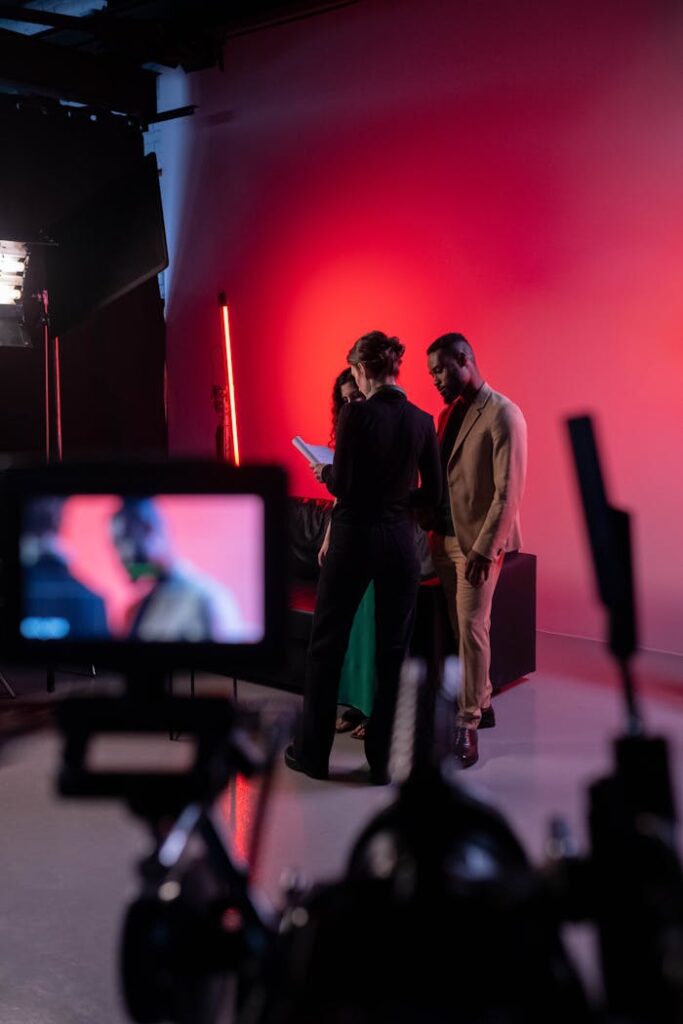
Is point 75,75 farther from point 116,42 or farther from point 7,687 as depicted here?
point 7,687

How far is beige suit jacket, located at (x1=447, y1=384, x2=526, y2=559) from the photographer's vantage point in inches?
131

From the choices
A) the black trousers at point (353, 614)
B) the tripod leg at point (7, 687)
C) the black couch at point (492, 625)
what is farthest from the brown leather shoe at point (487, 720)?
the tripod leg at point (7, 687)

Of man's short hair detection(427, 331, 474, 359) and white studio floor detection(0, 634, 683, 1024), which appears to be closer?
white studio floor detection(0, 634, 683, 1024)

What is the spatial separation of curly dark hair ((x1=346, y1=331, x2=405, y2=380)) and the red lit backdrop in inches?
94.9

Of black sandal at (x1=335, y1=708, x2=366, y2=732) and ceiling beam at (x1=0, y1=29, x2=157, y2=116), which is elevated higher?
ceiling beam at (x1=0, y1=29, x2=157, y2=116)

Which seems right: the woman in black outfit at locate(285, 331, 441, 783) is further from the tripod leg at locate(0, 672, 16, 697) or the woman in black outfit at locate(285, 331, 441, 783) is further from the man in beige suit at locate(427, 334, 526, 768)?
the tripod leg at locate(0, 672, 16, 697)

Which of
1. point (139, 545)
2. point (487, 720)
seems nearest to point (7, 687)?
point (487, 720)

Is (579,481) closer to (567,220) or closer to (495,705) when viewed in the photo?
(495,705)

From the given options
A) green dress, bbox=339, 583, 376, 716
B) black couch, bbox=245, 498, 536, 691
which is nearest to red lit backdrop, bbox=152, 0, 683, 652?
black couch, bbox=245, 498, 536, 691

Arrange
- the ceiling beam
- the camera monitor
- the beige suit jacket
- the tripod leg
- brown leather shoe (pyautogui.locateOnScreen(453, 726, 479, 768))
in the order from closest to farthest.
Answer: the camera monitor
the beige suit jacket
brown leather shoe (pyautogui.locateOnScreen(453, 726, 479, 768))
the tripod leg
the ceiling beam

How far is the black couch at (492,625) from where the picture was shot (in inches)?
158

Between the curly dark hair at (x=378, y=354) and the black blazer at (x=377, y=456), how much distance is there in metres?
0.06

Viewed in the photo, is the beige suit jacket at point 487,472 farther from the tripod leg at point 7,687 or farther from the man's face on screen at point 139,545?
the man's face on screen at point 139,545

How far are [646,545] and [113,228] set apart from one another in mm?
3126
